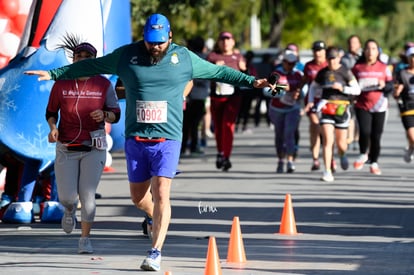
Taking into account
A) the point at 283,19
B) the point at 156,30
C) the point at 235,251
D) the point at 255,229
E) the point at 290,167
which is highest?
the point at 156,30

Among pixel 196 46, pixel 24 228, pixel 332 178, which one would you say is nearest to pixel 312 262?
pixel 24 228

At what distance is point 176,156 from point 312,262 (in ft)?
4.65

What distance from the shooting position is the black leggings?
2067 cm

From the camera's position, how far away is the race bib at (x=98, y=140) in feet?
39.5

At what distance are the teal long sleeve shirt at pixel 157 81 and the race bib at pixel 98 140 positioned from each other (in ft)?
3.26

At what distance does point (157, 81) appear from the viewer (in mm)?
10961

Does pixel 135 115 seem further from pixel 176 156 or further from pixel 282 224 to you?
pixel 282 224

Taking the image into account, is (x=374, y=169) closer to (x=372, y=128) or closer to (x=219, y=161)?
(x=372, y=128)

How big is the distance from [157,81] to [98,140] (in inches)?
52.3

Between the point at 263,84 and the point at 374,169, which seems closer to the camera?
the point at 263,84

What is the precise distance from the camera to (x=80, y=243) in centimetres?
1166

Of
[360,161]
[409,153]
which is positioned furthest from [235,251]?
[409,153]

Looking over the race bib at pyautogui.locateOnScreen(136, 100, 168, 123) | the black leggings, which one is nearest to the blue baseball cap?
the race bib at pyautogui.locateOnScreen(136, 100, 168, 123)

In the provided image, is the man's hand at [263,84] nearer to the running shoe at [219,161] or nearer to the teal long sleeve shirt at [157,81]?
the teal long sleeve shirt at [157,81]
